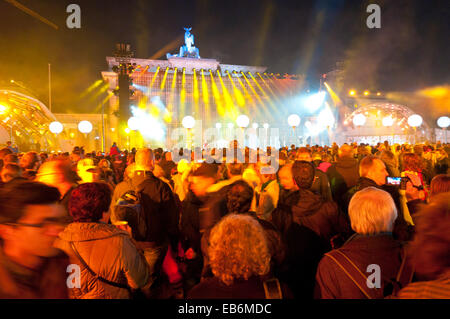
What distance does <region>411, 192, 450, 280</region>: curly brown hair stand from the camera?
129 centimetres

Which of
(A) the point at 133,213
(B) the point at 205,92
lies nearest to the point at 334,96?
(B) the point at 205,92

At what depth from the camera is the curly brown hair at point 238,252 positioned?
1.50m

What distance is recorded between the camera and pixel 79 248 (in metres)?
2.00

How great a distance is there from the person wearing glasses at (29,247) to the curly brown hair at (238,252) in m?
0.92

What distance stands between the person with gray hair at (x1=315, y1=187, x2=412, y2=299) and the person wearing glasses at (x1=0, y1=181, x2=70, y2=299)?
1.61 metres

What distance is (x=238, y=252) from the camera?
1504 millimetres

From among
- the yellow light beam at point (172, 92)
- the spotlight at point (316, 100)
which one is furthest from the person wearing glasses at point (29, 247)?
the yellow light beam at point (172, 92)

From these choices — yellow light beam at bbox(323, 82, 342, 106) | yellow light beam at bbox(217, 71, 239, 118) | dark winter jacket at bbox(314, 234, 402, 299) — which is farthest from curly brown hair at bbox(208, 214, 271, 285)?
yellow light beam at bbox(217, 71, 239, 118)

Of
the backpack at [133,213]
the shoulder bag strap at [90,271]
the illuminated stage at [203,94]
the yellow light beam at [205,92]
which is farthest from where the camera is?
the yellow light beam at [205,92]

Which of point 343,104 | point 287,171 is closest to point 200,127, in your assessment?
point 343,104

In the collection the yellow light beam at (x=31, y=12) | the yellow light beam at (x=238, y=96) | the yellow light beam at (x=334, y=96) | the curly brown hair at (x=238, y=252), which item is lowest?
the curly brown hair at (x=238, y=252)

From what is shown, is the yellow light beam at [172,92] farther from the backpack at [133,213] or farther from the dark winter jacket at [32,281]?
the dark winter jacket at [32,281]

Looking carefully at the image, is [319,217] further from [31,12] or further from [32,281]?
[31,12]

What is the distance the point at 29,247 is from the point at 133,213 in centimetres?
177
